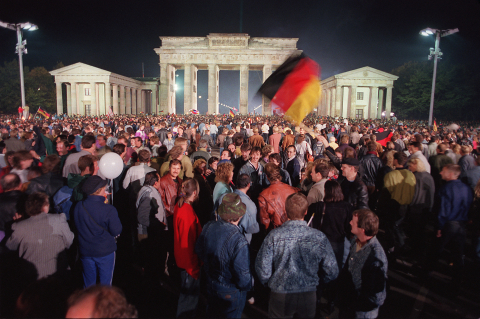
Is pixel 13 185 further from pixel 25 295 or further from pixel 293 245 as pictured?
pixel 293 245

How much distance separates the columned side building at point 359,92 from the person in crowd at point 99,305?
5351 centimetres

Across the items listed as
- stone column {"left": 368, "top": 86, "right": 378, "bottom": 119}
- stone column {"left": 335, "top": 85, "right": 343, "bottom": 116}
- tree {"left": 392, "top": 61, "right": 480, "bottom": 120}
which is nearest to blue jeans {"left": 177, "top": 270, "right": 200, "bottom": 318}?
stone column {"left": 335, "top": 85, "right": 343, "bottom": 116}

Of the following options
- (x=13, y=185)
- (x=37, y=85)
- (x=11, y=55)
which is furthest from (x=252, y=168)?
(x=11, y=55)

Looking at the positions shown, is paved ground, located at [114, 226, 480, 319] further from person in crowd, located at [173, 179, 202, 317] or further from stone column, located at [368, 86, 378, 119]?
stone column, located at [368, 86, 378, 119]

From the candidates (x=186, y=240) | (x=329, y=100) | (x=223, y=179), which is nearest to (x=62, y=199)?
(x=186, y=240)

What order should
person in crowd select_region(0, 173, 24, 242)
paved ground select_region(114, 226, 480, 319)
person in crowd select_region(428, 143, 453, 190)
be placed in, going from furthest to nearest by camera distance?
person in crowd select_region(428, 143, 453, 190), paved ground select_region(114, 226, 480, 319), person in crowd select_region(0, 173, 24, 242)

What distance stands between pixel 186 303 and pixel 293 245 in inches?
66.8

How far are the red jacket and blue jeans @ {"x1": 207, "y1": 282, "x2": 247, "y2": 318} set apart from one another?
1.74 feet

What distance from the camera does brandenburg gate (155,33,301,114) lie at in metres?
54.9

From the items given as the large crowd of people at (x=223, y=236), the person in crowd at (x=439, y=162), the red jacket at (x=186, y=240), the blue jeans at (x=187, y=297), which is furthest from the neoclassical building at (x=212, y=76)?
the blue jeans at (x=187, y=297)

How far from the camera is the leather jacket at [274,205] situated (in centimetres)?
424

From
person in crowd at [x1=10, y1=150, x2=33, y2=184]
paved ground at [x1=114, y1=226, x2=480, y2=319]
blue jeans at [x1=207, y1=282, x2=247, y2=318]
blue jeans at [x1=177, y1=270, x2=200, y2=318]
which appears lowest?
paved ground at [x1=114, y1=226, x2=480, y2=319]

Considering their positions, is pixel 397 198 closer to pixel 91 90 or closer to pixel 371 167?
pixel 371 167

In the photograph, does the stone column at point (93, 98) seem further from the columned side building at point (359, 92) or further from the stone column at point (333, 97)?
the stone column at point (333, 97)
